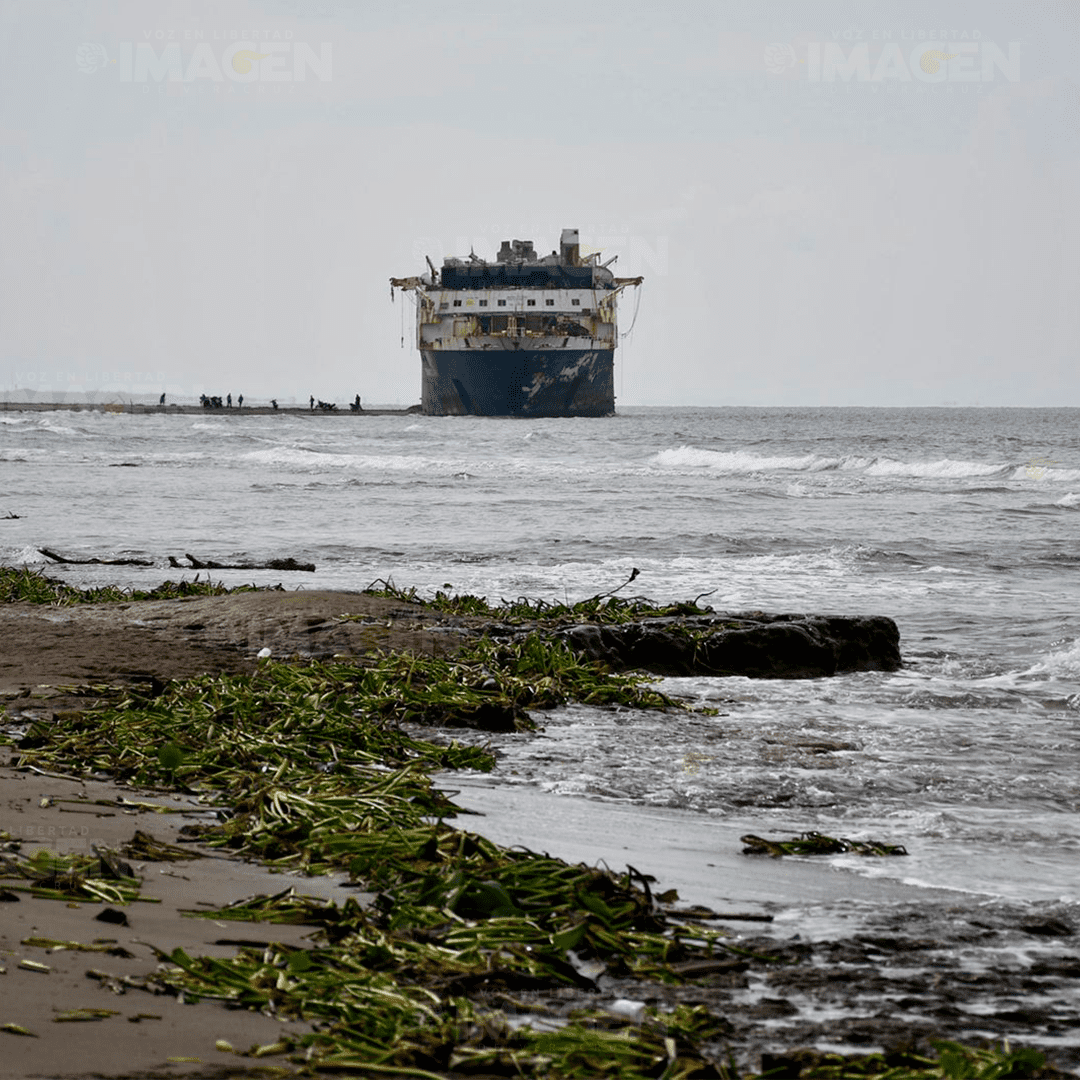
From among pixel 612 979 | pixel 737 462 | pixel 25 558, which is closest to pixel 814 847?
pixel 612 979

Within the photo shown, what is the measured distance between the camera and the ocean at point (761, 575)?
16.2 feet

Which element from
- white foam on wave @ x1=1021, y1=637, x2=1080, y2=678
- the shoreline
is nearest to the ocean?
white foam on wave @ x1=1021, y1=637, x2=1080, y2=678

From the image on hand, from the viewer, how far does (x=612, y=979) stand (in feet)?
9.35

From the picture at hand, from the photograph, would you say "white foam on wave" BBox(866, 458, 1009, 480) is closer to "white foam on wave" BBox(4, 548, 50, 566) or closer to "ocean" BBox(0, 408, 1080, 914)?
"ocean" BBox(0, 408, 1080, 914)

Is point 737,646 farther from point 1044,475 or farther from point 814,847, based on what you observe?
point 1044,475

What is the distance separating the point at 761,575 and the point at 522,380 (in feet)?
210

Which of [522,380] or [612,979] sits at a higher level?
[522,380]

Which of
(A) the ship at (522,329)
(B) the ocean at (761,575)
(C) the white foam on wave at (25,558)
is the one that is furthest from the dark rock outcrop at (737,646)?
(A) the ship at (522,329)

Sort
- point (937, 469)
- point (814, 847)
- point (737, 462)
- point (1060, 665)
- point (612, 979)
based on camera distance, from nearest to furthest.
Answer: point (612, 979) → point (814, 847) → point (1060, 665) → point (937, 469) → point (737, 462)

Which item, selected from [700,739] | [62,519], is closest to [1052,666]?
[700,739]

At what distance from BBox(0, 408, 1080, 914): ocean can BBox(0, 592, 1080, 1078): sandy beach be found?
0.36 m

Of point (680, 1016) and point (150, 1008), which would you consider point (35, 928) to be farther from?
point (680, 1016)

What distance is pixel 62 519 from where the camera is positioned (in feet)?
63.5

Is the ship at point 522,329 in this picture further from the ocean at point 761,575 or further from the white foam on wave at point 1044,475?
the white foam on wave at point 1044,475
